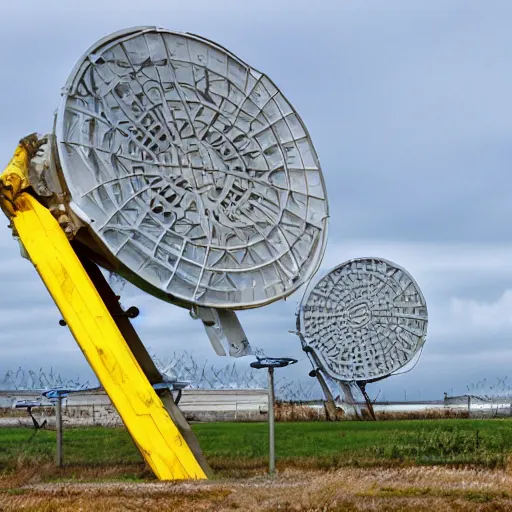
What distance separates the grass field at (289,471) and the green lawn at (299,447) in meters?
0.03

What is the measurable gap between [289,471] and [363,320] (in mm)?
28367

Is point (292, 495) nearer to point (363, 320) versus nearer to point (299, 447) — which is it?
point (299, 447)

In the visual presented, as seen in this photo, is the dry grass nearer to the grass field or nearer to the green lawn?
the grass field

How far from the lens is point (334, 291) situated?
A: 5009cm

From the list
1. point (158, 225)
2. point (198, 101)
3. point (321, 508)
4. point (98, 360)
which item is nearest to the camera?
point (321, 508)

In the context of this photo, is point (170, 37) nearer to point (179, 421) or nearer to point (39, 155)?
point (39, 155)

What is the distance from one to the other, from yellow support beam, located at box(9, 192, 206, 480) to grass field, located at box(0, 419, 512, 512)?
2.92 feet

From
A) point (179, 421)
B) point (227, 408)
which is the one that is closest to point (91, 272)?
point (179, 421)

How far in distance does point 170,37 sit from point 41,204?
485 cm

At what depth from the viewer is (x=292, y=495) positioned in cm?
1531

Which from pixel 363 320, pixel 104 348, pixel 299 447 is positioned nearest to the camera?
pixel 104 348

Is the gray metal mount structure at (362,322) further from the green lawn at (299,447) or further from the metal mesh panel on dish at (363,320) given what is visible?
the green lawn at (299,447)

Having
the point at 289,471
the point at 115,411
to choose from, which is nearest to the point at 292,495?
the point at 289,471

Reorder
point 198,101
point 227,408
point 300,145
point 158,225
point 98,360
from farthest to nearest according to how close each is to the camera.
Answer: point 227,408, point 300,145, point 198,101, point 158,225, point 98,360
